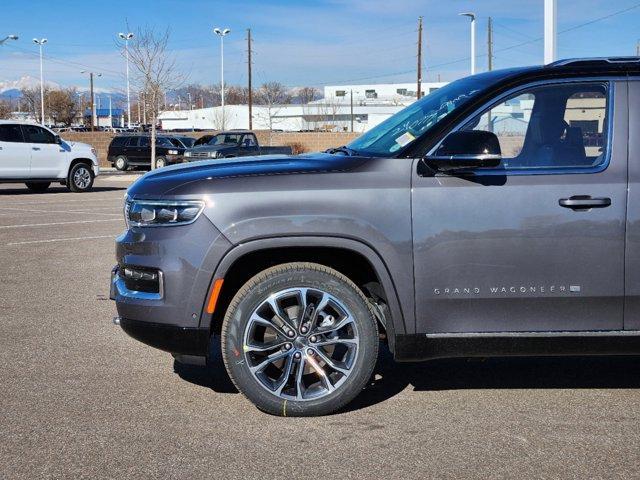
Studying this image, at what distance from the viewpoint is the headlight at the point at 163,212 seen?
4.67m

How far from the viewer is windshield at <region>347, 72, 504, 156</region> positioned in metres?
4.96

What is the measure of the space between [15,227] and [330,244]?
11171mm

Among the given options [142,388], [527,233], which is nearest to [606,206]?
[527,233]

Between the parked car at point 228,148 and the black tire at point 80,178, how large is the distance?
7.04 meters

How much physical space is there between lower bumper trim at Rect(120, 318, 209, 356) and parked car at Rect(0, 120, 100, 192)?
18.5m

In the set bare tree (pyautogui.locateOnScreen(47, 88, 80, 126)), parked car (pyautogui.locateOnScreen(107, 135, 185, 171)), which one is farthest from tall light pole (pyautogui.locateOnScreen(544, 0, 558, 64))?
bare tree (pyautogui.locateOnScreen(47, 88, 80, 126))

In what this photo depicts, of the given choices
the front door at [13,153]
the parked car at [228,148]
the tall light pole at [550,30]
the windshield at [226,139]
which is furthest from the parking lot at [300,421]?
the windshield at [226,139]

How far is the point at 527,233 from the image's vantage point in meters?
4.61

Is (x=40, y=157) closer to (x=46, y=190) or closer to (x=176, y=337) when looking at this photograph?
(x=46, y=190)

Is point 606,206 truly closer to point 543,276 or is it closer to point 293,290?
point 543,276

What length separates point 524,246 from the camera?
461 cm

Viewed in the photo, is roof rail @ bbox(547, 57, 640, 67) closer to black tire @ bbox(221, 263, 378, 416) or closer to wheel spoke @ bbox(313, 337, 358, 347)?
black tire @ bbox(221, 263, 378, 416)

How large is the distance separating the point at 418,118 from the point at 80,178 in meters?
19.8

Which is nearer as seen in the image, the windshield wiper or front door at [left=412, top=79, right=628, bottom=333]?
front door at [left=412, top=79, right=628, bottom=333]
